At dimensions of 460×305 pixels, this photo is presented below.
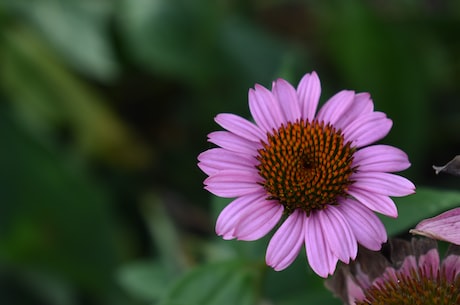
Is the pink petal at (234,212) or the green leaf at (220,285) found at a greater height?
the green leaf at (220,285)

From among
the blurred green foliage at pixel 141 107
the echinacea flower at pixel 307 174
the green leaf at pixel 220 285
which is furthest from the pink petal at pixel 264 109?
the blurred green foliage at pixel 141 107

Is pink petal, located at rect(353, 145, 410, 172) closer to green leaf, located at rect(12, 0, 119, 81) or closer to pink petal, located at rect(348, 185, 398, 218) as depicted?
pink petal, located at rect(348, 185, 398, 218)

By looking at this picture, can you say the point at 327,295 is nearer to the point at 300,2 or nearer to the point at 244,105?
the point at 244,105

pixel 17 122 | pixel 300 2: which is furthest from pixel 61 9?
pixel 300 2

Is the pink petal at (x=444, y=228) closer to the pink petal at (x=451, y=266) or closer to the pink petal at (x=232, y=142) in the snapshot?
the pink petal at (x=451, y=266)

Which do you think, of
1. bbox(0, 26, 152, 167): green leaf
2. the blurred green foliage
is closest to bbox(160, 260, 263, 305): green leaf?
the blurred green foliage

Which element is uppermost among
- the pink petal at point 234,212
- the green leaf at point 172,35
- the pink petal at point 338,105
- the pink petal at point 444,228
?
the green leaf at point 172,35
